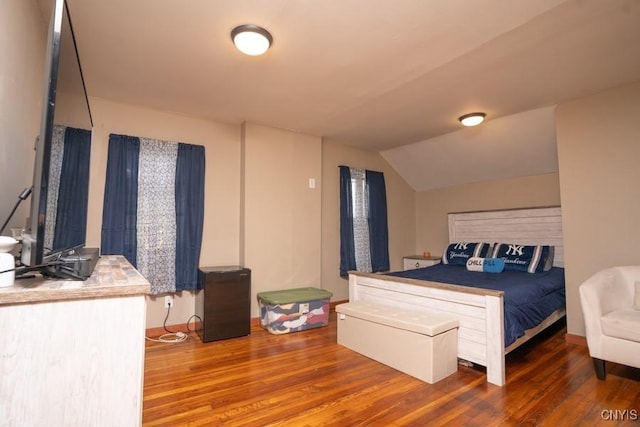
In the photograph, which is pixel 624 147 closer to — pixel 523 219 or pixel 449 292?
pixel 523 219

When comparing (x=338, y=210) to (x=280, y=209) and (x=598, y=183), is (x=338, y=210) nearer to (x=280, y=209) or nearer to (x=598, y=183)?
(x=280, y=209)

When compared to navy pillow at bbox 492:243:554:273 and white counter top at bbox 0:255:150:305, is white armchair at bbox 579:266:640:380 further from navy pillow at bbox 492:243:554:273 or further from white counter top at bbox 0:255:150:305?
white counter top at bbox 0:255:150:305

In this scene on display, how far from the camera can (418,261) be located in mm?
5078

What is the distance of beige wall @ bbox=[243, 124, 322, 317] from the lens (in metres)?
3.72

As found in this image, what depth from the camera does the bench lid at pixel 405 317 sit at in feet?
7.50

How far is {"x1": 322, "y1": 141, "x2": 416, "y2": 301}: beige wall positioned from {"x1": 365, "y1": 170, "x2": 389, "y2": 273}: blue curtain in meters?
0.21

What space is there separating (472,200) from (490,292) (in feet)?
9.56

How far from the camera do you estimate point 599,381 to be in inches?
88.0

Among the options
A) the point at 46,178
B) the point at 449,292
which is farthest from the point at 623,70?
the point at 46,178

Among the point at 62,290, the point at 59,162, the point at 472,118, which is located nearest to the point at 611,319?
the point at 472,118

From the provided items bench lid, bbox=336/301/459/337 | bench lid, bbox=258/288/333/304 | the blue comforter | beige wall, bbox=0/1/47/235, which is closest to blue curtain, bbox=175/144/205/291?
bench lid, bbox=258/288/333/304

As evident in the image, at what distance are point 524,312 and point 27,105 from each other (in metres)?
3.56

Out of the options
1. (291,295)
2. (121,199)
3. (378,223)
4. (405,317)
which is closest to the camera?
(405,317)

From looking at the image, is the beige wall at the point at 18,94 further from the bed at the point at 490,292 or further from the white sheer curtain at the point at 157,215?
the bed at the point at 490,292
